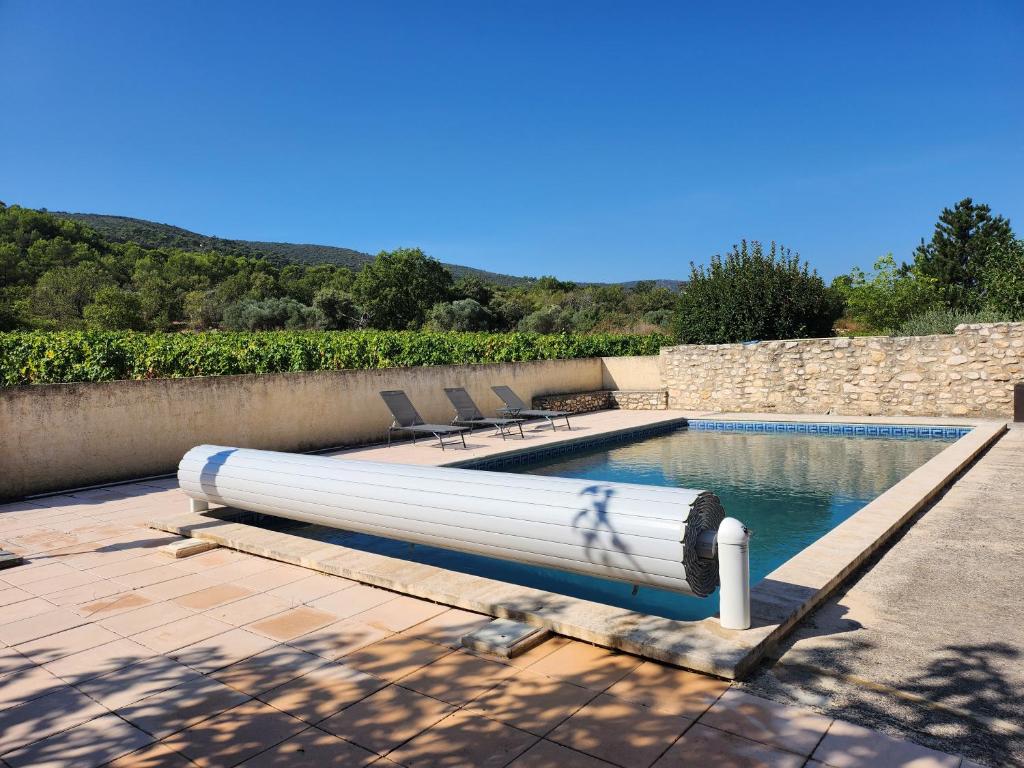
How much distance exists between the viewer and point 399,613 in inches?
149

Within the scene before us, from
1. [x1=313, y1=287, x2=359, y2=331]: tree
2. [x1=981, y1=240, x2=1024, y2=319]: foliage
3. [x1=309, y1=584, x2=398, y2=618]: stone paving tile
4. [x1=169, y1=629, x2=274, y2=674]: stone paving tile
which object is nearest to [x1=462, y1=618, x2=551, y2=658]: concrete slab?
[x1=309, y1=584, x2=398, y2=618]: stone paving tile

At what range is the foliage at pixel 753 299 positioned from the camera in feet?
Result: 58.6

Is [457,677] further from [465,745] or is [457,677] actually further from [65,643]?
[65,643]

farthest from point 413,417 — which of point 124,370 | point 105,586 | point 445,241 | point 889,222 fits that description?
point 445,241

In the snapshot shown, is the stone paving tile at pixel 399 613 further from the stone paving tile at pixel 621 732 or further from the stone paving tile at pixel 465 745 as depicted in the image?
the stone paving tile at pixel 621 732

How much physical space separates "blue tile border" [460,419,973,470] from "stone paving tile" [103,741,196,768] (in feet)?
22.1

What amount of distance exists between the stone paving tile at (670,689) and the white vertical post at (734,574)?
0.39m

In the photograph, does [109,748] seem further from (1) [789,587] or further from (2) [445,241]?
(2) [445,241]

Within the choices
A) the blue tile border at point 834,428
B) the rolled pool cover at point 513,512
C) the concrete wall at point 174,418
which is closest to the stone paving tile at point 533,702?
the rolled pool cover at point 513,512

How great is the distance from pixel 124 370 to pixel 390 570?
277 inches

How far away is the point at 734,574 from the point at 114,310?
3856 centimetres

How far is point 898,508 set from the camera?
551 cm

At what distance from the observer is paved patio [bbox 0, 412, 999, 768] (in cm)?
236

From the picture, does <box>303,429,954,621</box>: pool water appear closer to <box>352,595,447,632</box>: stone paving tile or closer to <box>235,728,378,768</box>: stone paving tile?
<box>352,595,447,632</box>: stone paving tile
